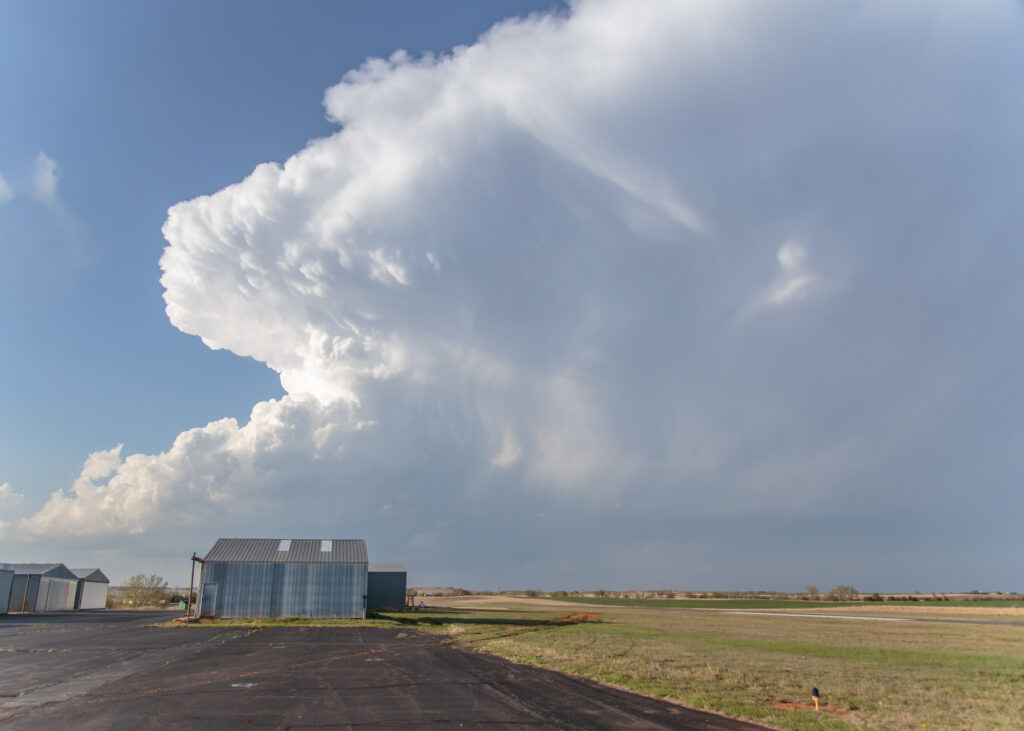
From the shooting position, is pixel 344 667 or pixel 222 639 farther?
pixel 222 639

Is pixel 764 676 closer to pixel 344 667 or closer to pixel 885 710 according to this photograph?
pixel 885 710

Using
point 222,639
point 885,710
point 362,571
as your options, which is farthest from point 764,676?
point 362,571

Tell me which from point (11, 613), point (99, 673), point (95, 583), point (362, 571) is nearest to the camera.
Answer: point (99, 673)

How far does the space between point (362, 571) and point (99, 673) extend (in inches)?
1465

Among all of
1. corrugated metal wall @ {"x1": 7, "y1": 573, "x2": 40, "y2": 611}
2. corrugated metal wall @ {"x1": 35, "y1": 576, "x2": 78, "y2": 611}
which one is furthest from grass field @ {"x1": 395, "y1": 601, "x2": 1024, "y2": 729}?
corrugated metal wall @ {"x1": 35, "y1": 576, "x2": 78, "y2": 611}

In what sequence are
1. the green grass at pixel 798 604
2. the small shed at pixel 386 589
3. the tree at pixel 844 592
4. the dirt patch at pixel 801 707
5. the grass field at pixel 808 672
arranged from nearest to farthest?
the grass field at pixel 808 672 < the dirt patch at pixel 801 707 < the small shed at pixel 386 589 < the green grass at pixel 798 604 < the tree at pixel 844 592

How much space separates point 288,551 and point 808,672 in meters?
49.4

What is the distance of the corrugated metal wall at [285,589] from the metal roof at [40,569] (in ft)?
108

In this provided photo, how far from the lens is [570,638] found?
37.3 m

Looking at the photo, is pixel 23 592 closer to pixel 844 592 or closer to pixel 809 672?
pixel 809 672

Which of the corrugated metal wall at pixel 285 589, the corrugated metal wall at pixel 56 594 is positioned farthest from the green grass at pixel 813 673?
the corrugated metal wall at pixel 56 594

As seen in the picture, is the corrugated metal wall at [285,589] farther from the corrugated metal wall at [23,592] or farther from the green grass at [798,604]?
the green grass at [798,604]

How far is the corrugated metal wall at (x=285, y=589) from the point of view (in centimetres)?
5491

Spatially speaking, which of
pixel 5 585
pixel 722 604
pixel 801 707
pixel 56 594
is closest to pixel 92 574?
pixel 56 594
